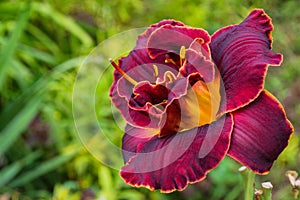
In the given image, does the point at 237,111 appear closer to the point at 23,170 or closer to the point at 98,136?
the point at 98,136

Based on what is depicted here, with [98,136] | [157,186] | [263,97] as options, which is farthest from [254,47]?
[98,136]

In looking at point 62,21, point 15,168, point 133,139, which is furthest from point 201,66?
point 62,21

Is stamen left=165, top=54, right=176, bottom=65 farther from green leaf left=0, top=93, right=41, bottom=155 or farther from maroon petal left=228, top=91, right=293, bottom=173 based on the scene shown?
green leaf left=0, top=93, right=41, bottom=155

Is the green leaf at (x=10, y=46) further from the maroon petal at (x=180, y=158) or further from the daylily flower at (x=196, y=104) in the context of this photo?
the maroon petal at (x=180, y=158)

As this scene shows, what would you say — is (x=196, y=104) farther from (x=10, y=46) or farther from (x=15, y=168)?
(x=10, y=46)

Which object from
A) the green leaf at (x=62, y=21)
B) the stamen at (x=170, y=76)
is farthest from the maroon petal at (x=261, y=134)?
the green leaf at (x=62, y=21)

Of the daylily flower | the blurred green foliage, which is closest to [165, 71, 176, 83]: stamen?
the daylily flower
